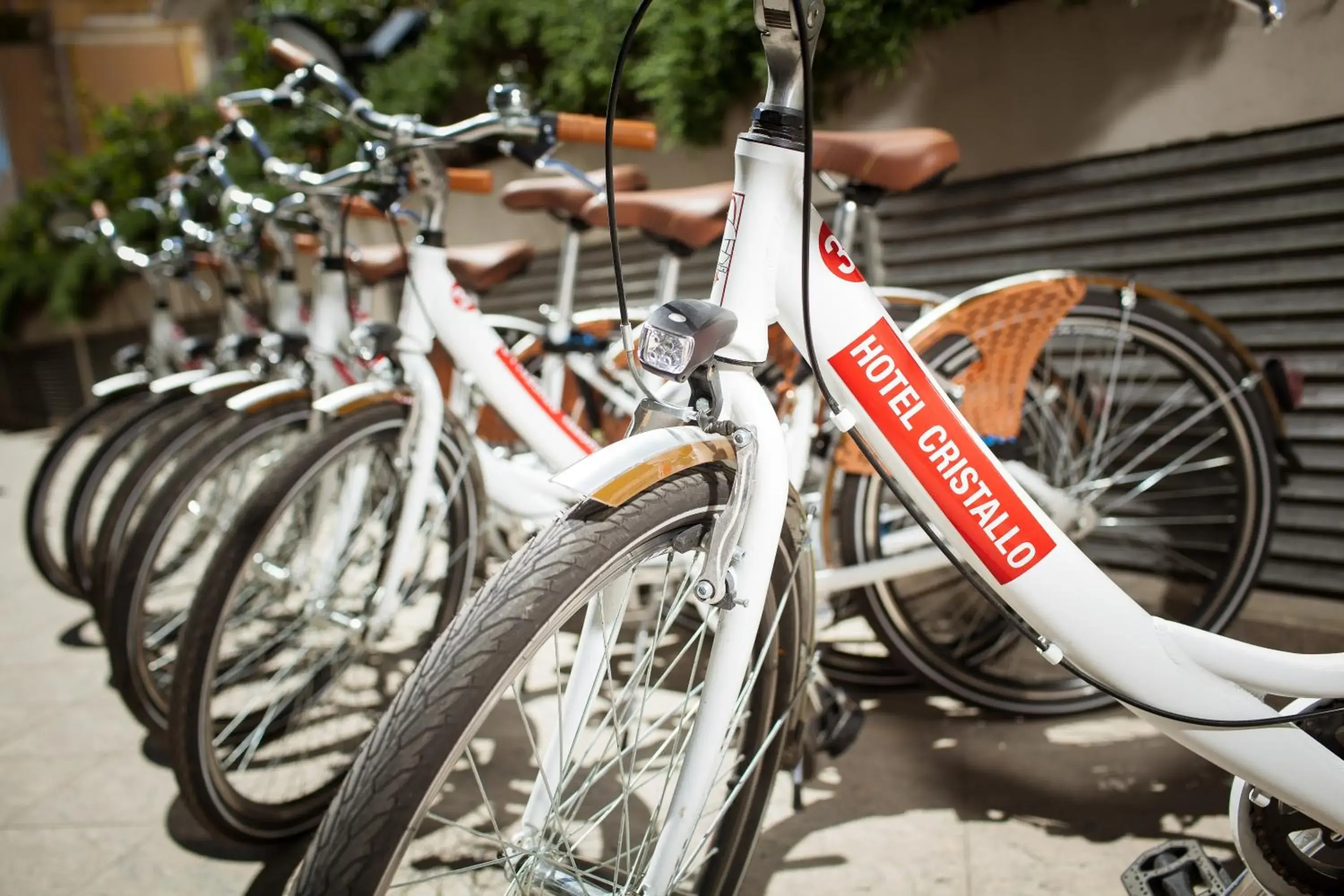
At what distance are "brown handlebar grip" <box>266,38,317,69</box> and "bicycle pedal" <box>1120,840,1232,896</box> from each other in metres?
2.00

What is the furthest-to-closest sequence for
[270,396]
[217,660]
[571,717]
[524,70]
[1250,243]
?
[524,70], [1250,243], [270,396], [217,660], [571,717]

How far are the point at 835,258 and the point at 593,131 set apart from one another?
0.76 metres

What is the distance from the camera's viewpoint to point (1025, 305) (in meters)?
1.69

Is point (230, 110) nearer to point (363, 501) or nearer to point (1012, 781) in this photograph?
point (363, 501)

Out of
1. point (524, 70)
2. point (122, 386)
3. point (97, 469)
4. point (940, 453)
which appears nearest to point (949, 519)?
point (940, 453)

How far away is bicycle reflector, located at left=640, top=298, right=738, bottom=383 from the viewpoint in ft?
3.04

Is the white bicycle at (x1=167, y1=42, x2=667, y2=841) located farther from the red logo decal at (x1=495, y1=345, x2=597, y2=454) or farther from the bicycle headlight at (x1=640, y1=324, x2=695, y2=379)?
the bicycle headlight at (x1=640, y1=324, x2=695, y2=379)

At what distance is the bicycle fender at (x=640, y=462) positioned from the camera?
34.6 inches

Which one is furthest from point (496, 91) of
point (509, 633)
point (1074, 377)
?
point (1074, 377)

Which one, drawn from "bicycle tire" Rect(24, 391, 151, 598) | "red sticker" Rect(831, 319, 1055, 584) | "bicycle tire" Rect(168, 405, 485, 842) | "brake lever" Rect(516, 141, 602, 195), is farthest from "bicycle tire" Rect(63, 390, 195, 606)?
"red sticker" Rect(831, 319, 1055, 584)

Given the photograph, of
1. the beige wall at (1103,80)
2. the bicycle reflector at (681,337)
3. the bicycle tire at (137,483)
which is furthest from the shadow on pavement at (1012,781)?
the bicycle tire at (137,483)

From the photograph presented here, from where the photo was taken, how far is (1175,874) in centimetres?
118

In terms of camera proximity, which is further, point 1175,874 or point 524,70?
point 524,70

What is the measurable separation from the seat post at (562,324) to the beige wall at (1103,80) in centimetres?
95
